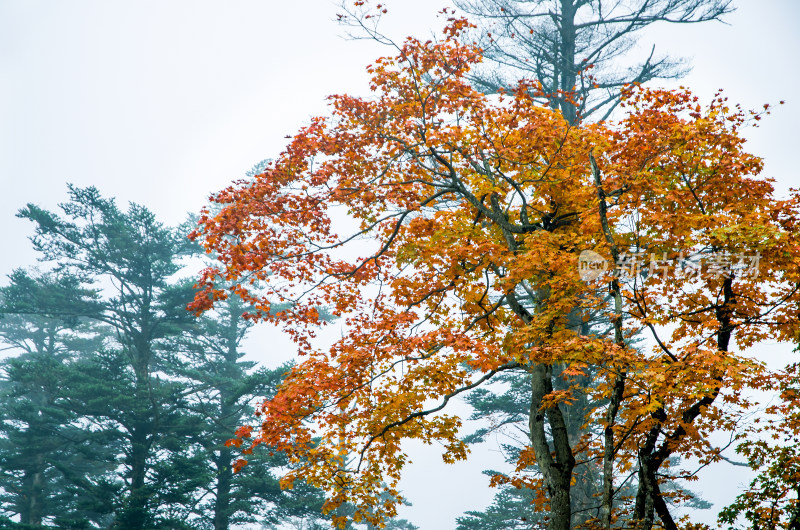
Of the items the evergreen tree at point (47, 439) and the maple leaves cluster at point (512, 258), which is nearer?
the maple leaves cluster at point (512, 258)

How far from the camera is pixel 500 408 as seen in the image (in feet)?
68.6

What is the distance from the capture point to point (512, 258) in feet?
23.4

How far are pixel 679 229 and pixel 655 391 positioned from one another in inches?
80.3

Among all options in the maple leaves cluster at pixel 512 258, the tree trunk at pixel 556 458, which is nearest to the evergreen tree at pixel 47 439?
the maple leaves cluster at pixel 512 258

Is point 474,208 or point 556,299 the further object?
point 474,208

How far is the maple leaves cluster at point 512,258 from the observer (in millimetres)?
6879

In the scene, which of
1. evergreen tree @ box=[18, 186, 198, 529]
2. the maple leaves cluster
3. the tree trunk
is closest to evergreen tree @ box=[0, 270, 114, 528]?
evergreen tree @ box=[18, 186, 198, 529]

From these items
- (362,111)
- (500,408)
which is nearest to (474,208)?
(362,111)

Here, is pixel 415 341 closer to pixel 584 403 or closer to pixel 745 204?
pixel 745 204

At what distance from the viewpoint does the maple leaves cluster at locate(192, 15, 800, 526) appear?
22.6 ft

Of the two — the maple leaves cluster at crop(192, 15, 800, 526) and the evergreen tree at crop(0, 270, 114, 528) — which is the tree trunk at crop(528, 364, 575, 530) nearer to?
the maple leaves cluster at crop(192, 15, 800, 526)

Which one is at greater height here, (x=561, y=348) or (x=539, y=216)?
(x=539, y=216)

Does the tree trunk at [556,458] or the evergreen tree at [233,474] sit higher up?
the evergreen tree at [233,474]

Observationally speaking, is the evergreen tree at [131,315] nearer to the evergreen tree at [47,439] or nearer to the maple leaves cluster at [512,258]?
the evergreen tree at [47,439]
